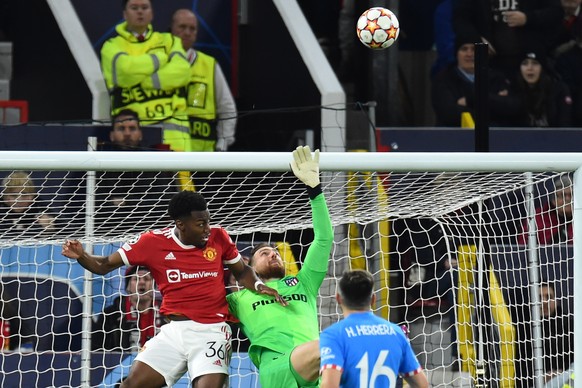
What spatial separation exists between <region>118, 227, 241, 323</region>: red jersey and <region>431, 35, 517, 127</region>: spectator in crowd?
3.89 metres

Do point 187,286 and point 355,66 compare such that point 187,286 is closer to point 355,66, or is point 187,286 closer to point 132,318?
point 132,318

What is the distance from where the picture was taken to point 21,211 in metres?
9.56

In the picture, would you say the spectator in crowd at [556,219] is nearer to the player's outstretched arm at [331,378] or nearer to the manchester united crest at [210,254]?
the manchester united crest at [210,254]

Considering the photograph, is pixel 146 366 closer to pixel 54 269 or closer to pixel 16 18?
pixel 54 269

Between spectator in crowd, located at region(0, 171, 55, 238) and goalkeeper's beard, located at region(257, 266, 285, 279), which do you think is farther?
spectator in crowd, located at region(0, 171, 55, 238)

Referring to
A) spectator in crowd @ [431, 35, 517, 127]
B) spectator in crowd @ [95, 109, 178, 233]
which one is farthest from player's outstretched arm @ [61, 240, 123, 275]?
spectator in crowd @ [431, 35, 517, 127]

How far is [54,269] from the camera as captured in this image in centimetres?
1022

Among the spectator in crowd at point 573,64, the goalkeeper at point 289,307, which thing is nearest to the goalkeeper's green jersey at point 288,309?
the goalkeeper at point 289,307

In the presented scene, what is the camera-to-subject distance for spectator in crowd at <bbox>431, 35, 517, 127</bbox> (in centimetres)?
1178

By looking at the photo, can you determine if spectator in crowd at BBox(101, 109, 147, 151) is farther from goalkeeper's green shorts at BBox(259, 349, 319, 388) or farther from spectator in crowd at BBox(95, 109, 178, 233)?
goalkeeper's green shorts at BBox(259, 349, 319, 388)

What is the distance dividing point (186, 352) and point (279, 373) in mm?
558

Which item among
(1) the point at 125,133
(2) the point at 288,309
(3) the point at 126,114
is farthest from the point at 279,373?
(3) the point at 126,114

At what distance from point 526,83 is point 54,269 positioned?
4.16 m

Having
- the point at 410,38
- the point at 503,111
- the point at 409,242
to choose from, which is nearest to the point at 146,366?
the point at 409,242
